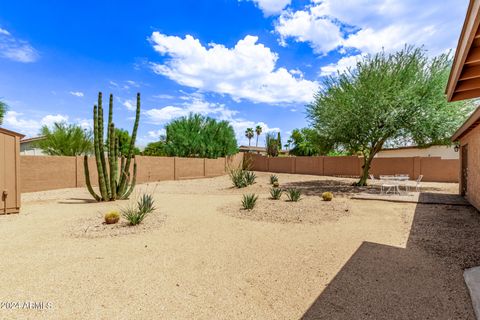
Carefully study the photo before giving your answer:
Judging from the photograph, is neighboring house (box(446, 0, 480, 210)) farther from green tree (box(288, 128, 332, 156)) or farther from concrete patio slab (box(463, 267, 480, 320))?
green tree (box(288, 128, 332, 156))

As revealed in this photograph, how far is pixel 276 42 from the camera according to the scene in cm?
1444

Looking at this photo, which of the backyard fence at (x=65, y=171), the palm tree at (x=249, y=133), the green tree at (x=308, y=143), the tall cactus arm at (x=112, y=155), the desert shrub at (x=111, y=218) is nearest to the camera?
the desert shrub at (x=111, y=218)

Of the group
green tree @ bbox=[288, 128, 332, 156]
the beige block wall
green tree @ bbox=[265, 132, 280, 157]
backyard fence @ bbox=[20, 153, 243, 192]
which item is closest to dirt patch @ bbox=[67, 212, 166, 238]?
backyard fence @ bbox=[20, 153, 243, 192]

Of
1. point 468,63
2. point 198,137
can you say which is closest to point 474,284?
point 468,63

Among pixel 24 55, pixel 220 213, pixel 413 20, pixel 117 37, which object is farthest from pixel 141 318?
pixel 117 37

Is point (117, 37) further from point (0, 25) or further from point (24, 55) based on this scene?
point (0, 25)

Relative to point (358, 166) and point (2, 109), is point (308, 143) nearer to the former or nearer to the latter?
point (358, 166)

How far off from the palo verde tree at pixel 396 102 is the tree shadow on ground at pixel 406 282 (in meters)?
7.93

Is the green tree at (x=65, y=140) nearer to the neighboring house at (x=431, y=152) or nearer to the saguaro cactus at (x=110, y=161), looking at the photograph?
the saguaro cactus at (x=110, y=161)

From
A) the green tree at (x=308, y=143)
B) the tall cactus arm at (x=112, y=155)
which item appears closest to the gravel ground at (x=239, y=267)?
the tall cactus arm at (x=112, y=155)

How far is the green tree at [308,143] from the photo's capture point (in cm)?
1670

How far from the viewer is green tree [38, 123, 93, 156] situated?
19672mm

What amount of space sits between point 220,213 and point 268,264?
414 centimetres

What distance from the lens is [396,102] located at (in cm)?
1223
